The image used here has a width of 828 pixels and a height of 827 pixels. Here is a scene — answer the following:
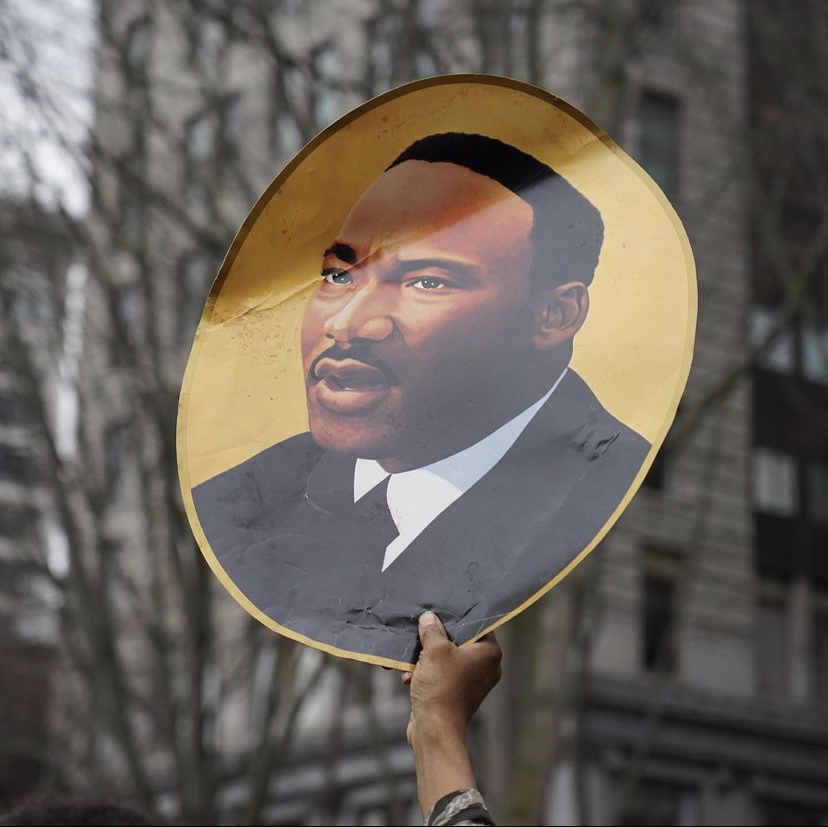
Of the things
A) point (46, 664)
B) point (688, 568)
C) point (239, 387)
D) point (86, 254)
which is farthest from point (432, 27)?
point (46, 664)

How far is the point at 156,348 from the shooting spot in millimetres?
11445

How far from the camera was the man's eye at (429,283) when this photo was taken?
2.77 meters

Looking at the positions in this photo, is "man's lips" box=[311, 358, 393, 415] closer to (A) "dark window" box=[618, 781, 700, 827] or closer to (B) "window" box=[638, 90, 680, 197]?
(A) "dark window" box=[618, 781, 700, 827]

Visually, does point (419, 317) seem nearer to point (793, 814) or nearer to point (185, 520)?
point (185, 520)

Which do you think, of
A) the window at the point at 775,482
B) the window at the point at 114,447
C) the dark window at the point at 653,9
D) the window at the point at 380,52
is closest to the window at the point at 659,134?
the window at the point at 775,482

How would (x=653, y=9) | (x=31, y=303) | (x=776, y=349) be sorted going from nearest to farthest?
(x=653, y=9) → (x=31, y=303) → (x=776, y=349)

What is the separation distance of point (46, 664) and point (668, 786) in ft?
25.3

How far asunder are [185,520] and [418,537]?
30.2 feet

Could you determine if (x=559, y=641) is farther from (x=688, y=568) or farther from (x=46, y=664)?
(x=46, y=664)

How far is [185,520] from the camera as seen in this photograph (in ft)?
38.0

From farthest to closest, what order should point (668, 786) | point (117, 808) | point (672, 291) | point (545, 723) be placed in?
point (668, 786) → point (545, 723) → point (672, 291) → point (117, 808)

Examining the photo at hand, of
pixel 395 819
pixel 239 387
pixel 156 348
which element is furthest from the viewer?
pixel 156 348

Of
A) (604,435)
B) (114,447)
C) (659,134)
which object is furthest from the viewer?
(659,134)

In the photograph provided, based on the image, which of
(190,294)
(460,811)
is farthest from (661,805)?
(460,811)
